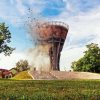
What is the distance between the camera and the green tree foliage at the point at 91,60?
5502 inches

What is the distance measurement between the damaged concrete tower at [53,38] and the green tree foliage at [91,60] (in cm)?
912

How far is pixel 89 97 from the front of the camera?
50.8 ft

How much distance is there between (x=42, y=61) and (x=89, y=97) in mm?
132247

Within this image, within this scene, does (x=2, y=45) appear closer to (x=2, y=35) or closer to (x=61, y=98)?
(x=2, y=35)

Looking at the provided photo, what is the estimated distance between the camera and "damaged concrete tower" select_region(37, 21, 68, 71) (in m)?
146

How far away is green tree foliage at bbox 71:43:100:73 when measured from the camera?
5502 inches

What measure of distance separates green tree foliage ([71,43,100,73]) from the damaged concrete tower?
9.12 m

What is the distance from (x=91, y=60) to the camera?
13950 centimetres

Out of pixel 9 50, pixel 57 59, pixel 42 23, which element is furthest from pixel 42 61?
pixel 9 50

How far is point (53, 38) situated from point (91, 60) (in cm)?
1841

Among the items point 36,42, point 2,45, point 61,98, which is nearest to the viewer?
point 61,98

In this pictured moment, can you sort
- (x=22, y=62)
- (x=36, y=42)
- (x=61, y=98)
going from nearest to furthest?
(x=61, y=98), (x=36, y=42), (x=22, y=62)

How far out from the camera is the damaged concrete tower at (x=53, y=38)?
14650 centimetres

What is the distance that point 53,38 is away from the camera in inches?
5807
